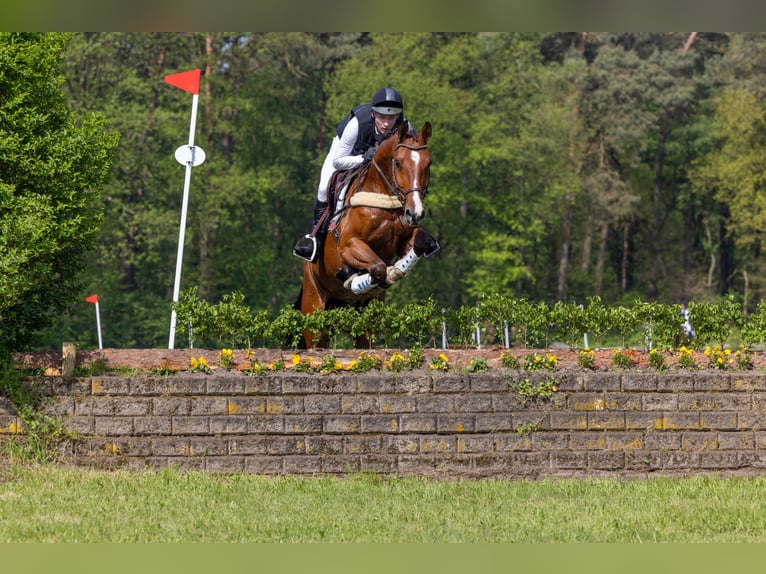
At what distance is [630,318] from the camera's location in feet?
33.8

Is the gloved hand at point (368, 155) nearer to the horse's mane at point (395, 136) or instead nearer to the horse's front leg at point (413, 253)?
the horse's mane at point (395, 136)

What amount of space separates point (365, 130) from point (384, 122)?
242mm

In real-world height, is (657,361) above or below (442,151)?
below

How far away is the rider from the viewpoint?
11242 mm

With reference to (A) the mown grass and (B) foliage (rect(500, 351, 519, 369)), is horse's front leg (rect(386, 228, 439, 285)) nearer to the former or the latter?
(B) foliage (rect(500, 351, 519, 369))

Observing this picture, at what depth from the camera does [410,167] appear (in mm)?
10328

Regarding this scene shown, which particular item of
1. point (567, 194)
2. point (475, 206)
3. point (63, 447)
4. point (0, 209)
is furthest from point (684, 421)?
point (567, 194)

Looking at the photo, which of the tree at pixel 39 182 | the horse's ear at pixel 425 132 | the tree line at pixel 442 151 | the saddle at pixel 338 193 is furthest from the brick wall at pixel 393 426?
the tree line at pixel 442 151

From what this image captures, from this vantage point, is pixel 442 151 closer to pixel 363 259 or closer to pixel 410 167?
pixel 363 259

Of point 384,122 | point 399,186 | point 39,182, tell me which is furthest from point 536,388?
point 39,182

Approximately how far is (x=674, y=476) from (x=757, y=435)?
31.8 inches

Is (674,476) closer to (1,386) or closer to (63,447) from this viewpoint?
(63,447)

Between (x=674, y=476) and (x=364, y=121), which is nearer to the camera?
(x=674, y=476)

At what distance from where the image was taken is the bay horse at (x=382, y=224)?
410 inches
